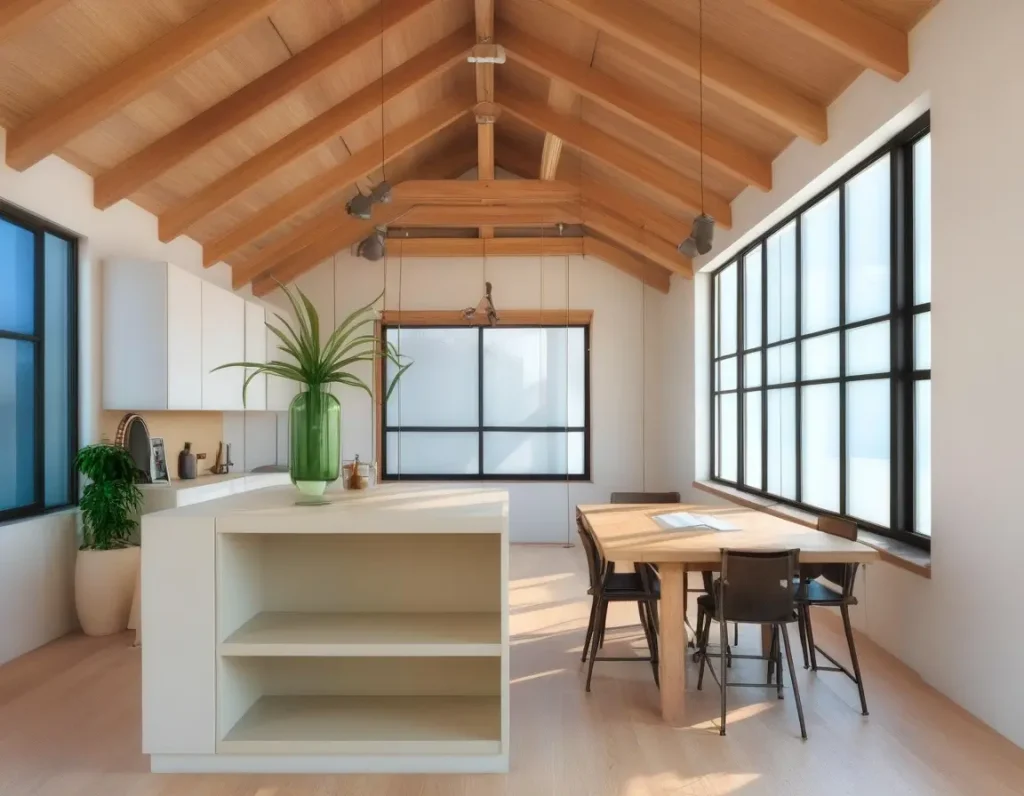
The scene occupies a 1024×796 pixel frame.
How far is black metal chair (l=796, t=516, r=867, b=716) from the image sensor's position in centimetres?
345

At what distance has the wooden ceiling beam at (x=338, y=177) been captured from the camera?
6352 mm

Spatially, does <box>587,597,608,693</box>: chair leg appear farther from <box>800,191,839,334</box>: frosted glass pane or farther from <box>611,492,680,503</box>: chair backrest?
<box>800,191,839,334</box>: frosted glass pane

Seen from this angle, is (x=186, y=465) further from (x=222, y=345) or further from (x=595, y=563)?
(x=595, y=563)

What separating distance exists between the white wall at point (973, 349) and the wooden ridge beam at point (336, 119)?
2905 mm

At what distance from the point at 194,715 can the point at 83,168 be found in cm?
360

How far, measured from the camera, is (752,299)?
6.55m

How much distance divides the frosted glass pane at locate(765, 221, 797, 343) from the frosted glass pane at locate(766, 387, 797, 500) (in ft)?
1.50

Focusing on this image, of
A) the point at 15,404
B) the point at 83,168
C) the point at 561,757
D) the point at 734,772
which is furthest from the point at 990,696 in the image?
the point at 83,168

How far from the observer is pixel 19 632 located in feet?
14.1

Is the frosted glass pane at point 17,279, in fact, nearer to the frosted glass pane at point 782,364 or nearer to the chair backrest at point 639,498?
the chair backrest at point 639,498

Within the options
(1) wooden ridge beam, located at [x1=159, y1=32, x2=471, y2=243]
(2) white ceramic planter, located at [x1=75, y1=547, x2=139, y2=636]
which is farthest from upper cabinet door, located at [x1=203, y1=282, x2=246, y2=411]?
(2) white ceramic planter, located at [x1=75, y1=547, x2=139, y2=636]

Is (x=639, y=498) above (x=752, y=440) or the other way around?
the other way around

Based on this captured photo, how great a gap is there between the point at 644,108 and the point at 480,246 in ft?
11.2

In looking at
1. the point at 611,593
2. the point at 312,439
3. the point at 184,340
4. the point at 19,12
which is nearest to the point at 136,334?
the point at 184,340
